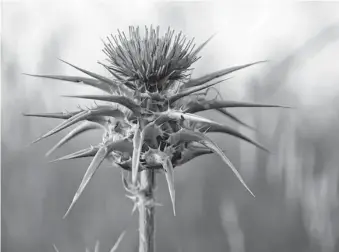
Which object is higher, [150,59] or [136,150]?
[150,59]

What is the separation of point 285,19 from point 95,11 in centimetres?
121

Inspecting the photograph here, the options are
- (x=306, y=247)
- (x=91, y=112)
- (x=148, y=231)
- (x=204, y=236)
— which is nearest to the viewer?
(x=91, y=112)

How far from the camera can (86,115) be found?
1.08 meters

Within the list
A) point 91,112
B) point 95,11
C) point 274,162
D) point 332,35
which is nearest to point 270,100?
point 274,162

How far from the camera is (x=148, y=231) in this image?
4.03ft

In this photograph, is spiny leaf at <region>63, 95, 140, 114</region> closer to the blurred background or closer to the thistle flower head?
the thistle flower head

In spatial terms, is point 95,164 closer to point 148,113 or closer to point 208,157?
point 148,113

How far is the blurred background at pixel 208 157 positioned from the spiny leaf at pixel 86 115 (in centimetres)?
132

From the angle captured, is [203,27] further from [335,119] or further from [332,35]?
[335,119]

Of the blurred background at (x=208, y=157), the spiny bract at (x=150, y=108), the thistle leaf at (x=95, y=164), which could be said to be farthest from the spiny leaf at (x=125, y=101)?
the blurred background at (x=208, y=157)

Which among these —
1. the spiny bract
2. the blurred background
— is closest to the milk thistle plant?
the spiny bract

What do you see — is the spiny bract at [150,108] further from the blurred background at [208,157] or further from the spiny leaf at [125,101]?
the blurred background at [208,157]

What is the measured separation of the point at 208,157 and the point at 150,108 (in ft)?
5.19

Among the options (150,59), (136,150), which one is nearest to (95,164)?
(136,150)
